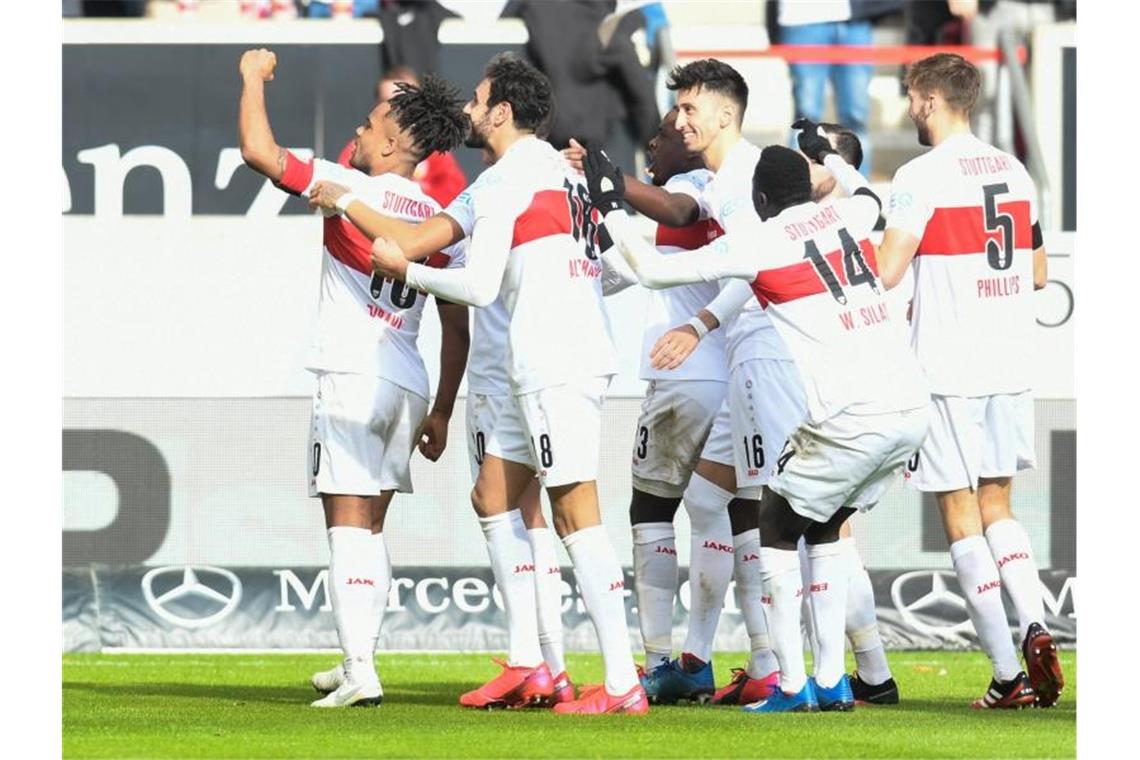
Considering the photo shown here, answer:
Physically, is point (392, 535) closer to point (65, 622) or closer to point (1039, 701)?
point (65, 622)

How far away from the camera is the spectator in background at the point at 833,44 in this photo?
1350 cm

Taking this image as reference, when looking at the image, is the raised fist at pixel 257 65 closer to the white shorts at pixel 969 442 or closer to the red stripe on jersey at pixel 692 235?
the red stripe on jersey at pixel 692 235

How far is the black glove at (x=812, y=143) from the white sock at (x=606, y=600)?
6.61ft

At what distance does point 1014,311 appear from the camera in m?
8.38

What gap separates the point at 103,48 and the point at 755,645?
6934mm

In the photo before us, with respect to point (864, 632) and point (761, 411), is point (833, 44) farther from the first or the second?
point (864, 632)

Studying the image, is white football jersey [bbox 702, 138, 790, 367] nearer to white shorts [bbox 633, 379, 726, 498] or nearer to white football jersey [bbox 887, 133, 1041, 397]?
white shorts [bbox 633, 379, 726, 498]

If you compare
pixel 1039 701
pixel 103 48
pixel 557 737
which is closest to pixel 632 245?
pixel 557 737

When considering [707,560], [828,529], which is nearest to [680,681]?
[707,560]

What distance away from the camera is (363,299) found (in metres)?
7.98

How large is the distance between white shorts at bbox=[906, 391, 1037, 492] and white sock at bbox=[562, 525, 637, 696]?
61.6 inches

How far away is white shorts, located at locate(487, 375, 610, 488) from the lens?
740 cm

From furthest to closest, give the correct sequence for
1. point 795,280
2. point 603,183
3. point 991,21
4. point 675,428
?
point 991,21 → point 675,428 → point 603,183 → point 795,280

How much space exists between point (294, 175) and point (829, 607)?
2678 millimetres
